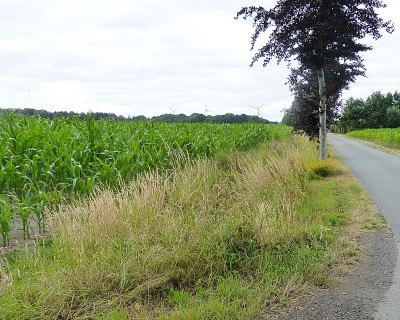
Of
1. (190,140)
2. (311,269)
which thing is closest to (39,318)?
(311,269)

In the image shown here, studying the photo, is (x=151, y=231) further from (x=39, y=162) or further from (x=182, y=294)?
(x=39, y=162)

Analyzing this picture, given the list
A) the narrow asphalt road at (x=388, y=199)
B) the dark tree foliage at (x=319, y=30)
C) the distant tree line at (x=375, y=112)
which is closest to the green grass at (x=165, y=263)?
the narrow asphalt road at (x=388, y=199)

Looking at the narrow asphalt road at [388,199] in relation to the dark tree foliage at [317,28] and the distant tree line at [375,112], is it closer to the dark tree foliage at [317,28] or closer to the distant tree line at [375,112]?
the dark tree foliage at [317,28]

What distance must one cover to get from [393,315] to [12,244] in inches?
198

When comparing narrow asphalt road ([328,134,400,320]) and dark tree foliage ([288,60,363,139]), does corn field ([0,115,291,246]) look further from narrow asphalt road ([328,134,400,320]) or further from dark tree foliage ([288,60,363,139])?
dark tree foliage ([288,60,363,139])

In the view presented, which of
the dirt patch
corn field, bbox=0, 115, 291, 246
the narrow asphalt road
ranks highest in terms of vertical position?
corn field, bbox=0, 115, 291, 246

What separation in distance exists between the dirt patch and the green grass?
17cm

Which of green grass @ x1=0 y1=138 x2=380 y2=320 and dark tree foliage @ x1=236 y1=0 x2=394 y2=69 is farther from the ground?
dark tree foliage @ x1=236 y1=0 x2=394 y2=69

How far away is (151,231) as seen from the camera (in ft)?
14.7

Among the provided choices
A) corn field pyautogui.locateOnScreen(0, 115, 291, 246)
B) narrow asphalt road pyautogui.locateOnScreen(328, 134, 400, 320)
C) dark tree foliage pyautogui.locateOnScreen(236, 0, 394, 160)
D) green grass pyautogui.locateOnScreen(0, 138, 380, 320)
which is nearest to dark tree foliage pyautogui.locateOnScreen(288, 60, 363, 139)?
dark tree foliage pyautogui.locateOnScreen(236, 0, 394, 160)

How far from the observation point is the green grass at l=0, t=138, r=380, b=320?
3.25 m

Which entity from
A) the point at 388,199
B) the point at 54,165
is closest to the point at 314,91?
the point at 388,199

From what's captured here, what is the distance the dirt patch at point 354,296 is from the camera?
129 inches

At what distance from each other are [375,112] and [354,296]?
83.6m
